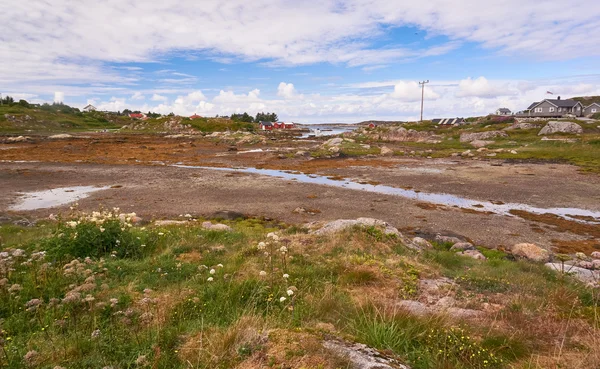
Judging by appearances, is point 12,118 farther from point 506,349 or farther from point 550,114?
point 550,114

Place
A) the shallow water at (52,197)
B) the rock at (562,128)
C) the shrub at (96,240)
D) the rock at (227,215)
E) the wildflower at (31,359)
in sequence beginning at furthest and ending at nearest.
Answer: the rock at (562,128)
the shallow water at (52,197)
the rock at (227,215)
the shrub at (96,240)
the wildflower at (31,359)

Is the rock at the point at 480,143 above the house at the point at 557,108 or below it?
below

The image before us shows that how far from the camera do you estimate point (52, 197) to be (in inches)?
1141

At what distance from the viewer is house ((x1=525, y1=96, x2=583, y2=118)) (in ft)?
374

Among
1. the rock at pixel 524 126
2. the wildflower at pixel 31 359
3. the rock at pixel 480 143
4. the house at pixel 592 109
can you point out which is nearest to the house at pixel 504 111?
the house at pixel 592 109

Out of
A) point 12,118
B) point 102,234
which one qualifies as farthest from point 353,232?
point 12,118

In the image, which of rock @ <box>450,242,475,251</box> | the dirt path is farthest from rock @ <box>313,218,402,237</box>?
the dirt path

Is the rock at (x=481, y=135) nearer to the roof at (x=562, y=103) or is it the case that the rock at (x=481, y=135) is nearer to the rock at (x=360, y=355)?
the roof at (x=562, y=103)

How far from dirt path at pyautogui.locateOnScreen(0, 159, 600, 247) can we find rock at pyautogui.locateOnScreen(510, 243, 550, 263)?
2362 millimetres

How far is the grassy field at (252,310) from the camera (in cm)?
420

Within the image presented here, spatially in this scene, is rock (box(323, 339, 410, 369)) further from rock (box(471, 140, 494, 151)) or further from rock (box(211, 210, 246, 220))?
rock (box(471, 140, 494, 151))

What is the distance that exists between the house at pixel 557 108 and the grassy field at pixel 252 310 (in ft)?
445

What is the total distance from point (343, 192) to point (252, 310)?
88.2ft

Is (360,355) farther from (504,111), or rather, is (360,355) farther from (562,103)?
(504,111)
